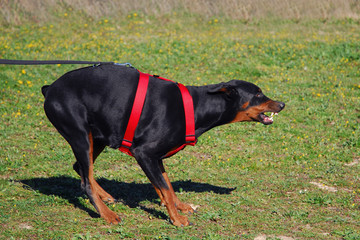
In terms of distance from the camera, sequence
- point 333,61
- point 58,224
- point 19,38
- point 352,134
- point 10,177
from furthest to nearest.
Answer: point 19,38 < point 333,61 < point 352,134 < point 10,177 < point 58,224

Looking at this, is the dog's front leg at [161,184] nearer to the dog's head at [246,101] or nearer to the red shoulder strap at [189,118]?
the red shoulder strap at [189,118]

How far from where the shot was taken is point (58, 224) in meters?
5.37

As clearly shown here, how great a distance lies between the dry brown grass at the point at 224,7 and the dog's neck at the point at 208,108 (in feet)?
40.3

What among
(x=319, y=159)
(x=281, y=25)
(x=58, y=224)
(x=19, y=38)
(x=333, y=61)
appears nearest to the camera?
(x=58, y=224)

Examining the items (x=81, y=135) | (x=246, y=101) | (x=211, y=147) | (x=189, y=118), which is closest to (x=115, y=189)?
(x=81, y=135)

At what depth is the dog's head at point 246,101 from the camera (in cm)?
583

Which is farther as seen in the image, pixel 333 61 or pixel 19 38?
pixel 19 38

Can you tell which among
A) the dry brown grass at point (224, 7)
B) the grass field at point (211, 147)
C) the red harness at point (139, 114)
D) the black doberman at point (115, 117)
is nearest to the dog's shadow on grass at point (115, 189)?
the grass field at point (211, 147)

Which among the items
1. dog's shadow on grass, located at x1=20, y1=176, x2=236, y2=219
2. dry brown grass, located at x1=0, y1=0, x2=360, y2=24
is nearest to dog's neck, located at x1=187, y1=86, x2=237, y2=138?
dog's shadow on grass, located at x1=20, y1=176, x2=236, y2=219

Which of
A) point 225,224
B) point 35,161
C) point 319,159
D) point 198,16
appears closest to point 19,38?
point 198,16

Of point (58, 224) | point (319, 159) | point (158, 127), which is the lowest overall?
point (319, 159)

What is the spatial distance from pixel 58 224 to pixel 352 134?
624 cm

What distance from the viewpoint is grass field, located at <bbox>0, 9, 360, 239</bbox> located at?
223 inches

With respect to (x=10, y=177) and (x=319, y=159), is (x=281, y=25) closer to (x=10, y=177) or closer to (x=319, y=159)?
(x=319, y=159)
